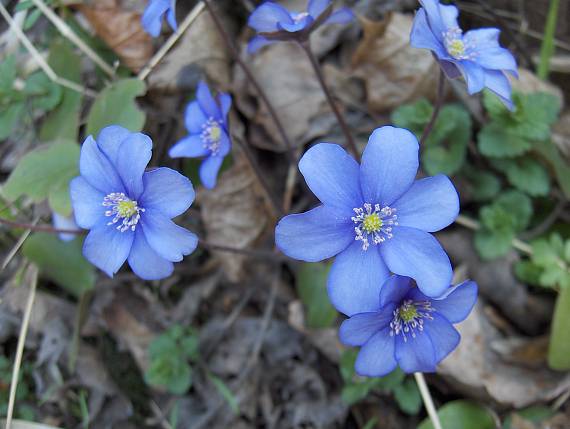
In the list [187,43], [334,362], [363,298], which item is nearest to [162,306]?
[334,362]

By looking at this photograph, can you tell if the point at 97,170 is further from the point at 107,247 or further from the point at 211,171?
the point at 211,171

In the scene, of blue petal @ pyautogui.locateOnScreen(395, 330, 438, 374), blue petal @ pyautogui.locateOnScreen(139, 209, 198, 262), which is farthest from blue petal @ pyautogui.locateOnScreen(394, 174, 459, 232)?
blue petal @ pyautogui.locateOnScreen(139, 209, 198, 262)

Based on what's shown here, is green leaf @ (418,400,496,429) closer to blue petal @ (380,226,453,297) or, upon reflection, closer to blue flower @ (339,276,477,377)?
blue flower @ (339,276,477,377)

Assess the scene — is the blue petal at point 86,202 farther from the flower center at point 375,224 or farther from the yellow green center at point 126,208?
the flower center at point 375,224

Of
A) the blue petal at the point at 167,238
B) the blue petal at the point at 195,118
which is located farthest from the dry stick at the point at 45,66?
the blue petal at the point at 167,238

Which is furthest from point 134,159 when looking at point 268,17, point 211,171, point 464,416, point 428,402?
point 464,416

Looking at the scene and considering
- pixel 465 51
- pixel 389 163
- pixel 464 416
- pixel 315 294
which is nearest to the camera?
pixel 389 163

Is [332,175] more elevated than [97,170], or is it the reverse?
[97,170]
